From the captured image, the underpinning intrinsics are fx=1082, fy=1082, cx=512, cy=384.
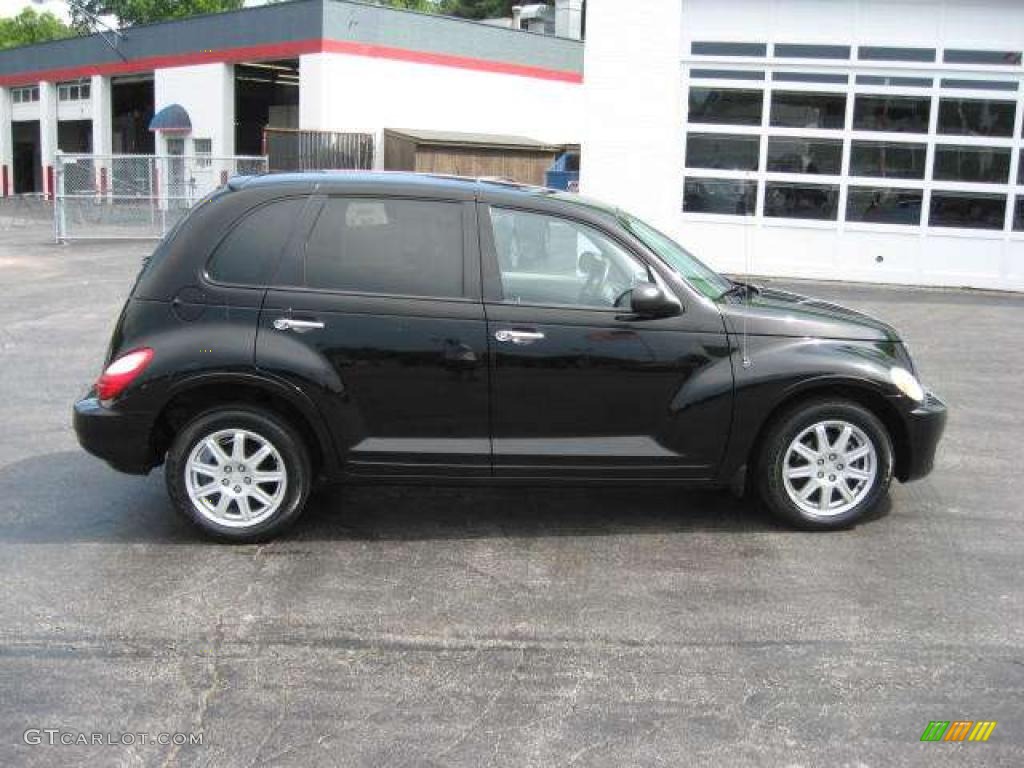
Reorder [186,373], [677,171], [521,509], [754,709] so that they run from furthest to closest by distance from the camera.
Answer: [677,171] → [521,509] → [186,373] → [754,709]

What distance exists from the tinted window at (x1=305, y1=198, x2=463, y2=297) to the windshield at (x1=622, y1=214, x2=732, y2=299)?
97 centimetres

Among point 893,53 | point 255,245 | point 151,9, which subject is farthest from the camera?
point 151,9

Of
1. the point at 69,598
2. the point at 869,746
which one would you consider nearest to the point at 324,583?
the point at 69,598

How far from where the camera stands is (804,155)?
15.5 metres

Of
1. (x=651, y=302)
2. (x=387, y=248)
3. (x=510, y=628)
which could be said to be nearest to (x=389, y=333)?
(x=387, y=248)

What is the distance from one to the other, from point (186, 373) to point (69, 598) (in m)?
1.17

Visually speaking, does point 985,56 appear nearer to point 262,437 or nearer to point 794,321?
point 794,321

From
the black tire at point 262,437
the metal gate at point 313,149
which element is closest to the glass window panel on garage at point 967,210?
the black tire at point 262,437

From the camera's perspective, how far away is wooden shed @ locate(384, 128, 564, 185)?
24.6 meters

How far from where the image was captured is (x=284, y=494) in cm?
537

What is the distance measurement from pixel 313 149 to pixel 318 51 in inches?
140

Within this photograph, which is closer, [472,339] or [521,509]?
[472,339]

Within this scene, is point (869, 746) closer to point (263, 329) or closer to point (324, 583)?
point (324, 583)

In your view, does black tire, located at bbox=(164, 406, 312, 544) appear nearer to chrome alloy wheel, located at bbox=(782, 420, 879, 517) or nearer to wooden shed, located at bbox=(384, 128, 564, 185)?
chrome alloy wheel, located at bbox=(782, 420, 879, 517)
